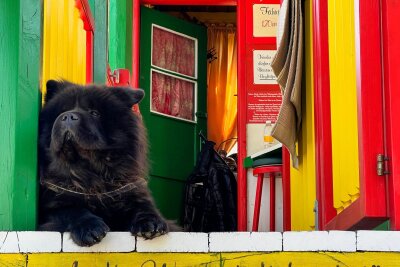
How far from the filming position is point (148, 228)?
107 inches

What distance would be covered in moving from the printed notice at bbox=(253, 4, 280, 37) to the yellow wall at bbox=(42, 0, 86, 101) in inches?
125

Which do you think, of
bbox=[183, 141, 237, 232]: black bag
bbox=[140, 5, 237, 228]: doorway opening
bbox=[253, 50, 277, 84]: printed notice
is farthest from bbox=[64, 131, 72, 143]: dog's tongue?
bbox=[140, 5, 237, 228]: doorway opening

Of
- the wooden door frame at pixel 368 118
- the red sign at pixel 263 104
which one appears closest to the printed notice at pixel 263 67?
the red sign at pixel 263 104

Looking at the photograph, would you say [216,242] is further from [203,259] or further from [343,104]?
[343,104]

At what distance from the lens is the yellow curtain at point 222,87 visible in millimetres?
9117

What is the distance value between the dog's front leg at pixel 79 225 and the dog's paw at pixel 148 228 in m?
0.10

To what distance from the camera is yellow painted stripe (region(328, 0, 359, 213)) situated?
355cm

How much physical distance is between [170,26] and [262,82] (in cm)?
158

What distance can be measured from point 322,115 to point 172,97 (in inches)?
181

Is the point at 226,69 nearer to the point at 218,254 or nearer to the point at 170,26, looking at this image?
the point at 170,26

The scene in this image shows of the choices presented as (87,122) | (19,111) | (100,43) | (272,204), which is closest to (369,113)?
(87,122)

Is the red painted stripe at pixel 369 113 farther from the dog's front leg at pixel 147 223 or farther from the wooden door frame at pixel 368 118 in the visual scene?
the dog's front leg at pixel 147 223

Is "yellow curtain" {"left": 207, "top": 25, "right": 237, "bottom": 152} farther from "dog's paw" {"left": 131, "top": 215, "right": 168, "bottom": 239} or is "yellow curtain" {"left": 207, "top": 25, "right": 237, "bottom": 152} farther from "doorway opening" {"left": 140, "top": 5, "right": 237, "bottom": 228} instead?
"dog's paw" {"left": 131, "top": 215, "right": 168, "bottom": 239}

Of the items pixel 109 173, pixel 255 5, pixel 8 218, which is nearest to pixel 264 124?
pixel 255 5
